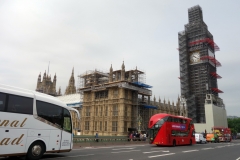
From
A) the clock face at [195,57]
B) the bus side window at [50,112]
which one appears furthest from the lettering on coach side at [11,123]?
the clock face at [195,57]

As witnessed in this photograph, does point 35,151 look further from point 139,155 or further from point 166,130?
point 166,130

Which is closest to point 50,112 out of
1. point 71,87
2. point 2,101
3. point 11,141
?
point 11,141

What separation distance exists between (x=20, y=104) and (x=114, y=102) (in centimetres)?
3801

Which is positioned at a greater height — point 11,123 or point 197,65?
point 197,65

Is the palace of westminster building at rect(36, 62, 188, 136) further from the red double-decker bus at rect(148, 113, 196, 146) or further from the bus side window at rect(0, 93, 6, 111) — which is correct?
the bus side window at rect(0, 93, 6, 111)

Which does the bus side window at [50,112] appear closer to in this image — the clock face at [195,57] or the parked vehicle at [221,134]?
the parked vehicle at [221,134]

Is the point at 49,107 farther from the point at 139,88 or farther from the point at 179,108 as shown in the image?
the point at 179,108

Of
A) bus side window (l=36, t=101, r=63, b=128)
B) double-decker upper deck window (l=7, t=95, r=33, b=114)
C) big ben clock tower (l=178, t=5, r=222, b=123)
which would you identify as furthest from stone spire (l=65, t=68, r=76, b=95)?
double-decker upper deck window (l=7, t=95, r=33, b=114)

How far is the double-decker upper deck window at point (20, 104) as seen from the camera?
977 cm

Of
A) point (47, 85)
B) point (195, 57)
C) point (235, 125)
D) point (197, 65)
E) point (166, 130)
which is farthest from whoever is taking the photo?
point (47, 85)

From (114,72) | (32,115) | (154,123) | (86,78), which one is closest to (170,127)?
(154,123)

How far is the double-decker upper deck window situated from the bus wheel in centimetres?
172

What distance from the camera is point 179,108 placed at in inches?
2810

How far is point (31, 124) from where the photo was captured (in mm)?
10406
